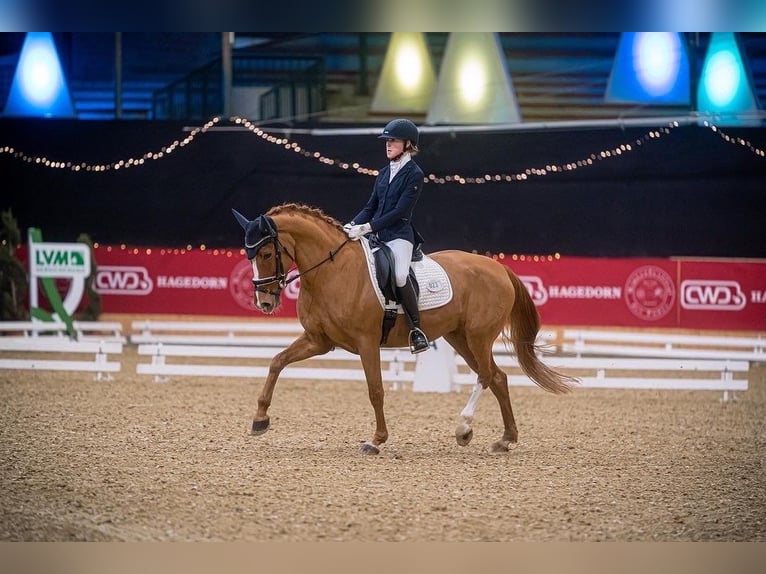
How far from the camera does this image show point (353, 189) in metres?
12.1

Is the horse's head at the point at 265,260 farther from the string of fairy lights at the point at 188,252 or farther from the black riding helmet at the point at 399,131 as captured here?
the string of fairy lights at the point at 188,252

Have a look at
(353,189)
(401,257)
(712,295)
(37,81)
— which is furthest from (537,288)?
(401,257)

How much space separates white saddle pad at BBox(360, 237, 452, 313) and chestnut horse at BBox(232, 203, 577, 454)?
0.04 metres

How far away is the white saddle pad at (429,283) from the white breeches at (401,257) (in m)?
0.12

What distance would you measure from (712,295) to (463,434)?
613 centimetres

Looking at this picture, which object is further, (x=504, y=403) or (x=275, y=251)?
(x=504, y=403)

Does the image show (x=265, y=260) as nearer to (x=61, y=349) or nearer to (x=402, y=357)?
(x=402, y=357)

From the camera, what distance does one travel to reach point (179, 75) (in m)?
12.1

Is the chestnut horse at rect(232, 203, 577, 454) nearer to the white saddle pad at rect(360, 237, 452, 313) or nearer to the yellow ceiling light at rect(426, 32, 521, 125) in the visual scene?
the white saddle pad at rect(360, 237, 452, 313)

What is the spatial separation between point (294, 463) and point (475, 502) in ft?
3.80

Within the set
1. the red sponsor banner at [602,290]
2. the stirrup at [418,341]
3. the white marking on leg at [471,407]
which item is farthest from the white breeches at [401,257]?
the red sponsor banner at [602,290]

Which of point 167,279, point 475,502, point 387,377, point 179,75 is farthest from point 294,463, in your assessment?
point 179,75

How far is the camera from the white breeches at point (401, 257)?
5.54 m

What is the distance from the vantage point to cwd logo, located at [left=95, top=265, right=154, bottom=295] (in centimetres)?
1206
